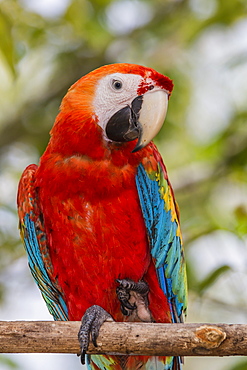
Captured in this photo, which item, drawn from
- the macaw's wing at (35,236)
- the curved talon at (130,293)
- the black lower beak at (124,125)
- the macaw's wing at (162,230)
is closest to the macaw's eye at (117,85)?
the black lower beak at (124,125)

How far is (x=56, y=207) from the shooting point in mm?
2723

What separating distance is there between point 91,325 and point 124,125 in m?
0.93

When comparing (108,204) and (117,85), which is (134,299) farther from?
(117,85)

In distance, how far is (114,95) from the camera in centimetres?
270

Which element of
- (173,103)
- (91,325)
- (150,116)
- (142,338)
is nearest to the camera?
(142,338)

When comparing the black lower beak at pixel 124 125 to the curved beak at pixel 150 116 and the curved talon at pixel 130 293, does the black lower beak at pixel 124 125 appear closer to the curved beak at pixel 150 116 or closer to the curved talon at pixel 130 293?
the curved beak at pixel 150 116

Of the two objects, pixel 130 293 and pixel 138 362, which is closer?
pixel 130 293

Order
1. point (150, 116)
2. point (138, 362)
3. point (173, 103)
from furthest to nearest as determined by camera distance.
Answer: point (173, 103), point (138, 362), point (150, 116)

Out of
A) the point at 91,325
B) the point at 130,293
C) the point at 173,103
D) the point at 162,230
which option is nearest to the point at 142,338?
the point at 91,325

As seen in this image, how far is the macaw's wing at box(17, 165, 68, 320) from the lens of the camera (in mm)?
2857

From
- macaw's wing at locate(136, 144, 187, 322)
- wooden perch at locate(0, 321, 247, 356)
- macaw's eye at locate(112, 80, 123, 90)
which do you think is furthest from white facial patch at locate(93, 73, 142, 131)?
wooden perch at locate(0, 321, 247, 356)

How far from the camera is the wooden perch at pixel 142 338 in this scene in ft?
6.66

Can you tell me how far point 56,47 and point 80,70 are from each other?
0.89ft

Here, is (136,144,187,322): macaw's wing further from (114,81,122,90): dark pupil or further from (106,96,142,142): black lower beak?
(114,81,122,90): dark pupil
